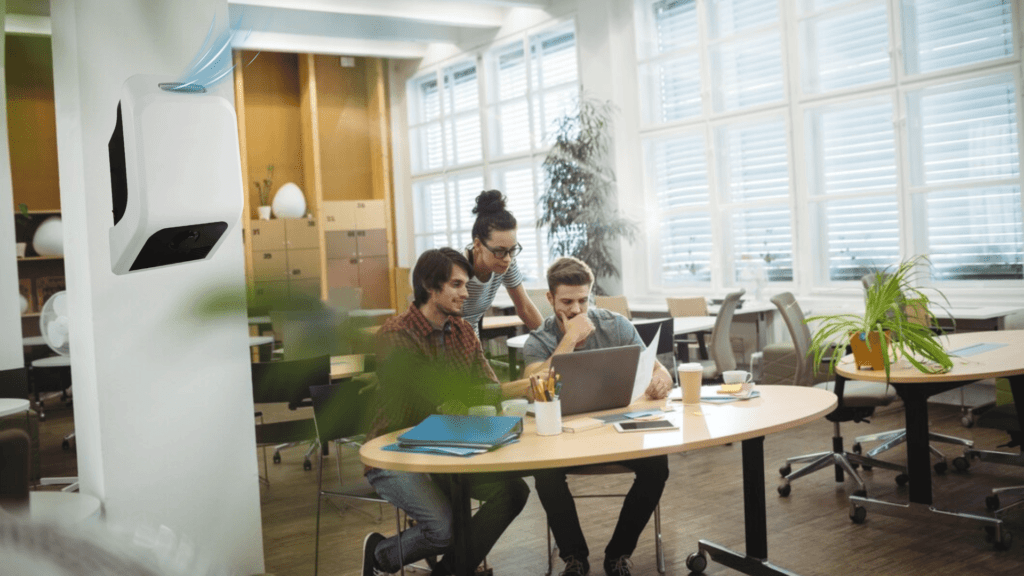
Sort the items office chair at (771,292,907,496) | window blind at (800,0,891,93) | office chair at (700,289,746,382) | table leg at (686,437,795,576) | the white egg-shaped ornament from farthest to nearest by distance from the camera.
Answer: window blind at (800,0,891,93), office chair at (700,289,746,382), office chair at (771,292,907,496), table leg at (686,437,795,576), the white egg-shaped ornament

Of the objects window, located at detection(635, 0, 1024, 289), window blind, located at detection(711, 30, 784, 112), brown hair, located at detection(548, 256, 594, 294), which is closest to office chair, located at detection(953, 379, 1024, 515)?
brown hair, located at detection(548, 256, 594, 294)

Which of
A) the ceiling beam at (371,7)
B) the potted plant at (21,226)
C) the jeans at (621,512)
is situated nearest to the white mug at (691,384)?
the jeans at (621,512)

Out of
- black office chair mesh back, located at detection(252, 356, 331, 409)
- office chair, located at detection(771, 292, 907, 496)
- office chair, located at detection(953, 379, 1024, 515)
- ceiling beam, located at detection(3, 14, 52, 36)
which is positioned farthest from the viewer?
office chair, located at detection(771, 292, 907, 496)

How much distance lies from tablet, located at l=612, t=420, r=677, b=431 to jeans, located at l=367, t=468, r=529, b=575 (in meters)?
0.45

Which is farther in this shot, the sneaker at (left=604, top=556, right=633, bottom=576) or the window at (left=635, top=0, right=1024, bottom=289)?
the window at (left=635, top=0, right=1024, bottom=289)

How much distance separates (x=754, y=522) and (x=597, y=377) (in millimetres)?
797

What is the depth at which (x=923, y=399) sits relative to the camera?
127 inches

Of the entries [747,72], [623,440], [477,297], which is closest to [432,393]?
[623,440]

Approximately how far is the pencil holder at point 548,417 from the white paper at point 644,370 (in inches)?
13.4

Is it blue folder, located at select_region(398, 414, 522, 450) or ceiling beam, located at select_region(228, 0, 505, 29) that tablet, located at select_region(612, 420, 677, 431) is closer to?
blue folder, located at select_region(398, 414, 522, 450)

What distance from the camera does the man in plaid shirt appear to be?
1.40 ft

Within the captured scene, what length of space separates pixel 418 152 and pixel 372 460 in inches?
63.1

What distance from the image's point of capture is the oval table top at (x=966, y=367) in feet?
9.86

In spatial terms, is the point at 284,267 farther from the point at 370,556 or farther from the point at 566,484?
the point at 566,484
